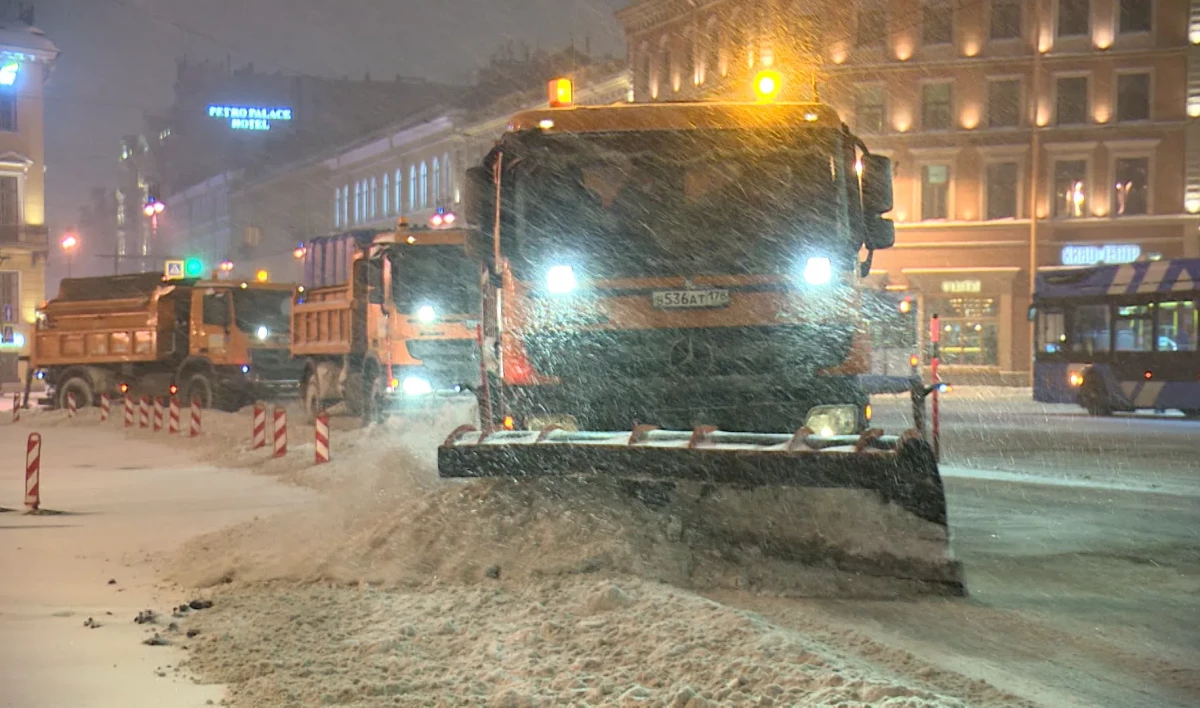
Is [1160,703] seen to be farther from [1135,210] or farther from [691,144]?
[1135,210]

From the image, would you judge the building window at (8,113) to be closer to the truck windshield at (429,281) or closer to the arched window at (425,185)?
the arched window at (425,185)

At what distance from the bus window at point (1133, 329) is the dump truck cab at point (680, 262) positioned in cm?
2116

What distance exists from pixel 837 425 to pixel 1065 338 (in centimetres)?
2366

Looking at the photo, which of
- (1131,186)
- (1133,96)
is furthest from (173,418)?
(1133,96)

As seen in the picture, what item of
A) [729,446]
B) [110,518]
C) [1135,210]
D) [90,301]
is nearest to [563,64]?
[1135,210]

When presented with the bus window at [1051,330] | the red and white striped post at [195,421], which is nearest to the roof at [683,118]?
the red and white striped post at [195,421]

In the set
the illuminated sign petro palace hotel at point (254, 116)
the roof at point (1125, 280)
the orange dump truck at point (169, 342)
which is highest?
the illuminated sign petro palace hotel at point (254, 116)

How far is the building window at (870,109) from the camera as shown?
169ft

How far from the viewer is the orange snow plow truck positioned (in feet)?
32.2

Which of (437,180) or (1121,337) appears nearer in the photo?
(1121,337)

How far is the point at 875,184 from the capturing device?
10.2m

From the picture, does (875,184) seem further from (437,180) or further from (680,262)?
(437,180)

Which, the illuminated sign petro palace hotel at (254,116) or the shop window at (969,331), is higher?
the illuminated sign petro palace hotel at (254,116)

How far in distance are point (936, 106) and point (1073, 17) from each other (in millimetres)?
5582
